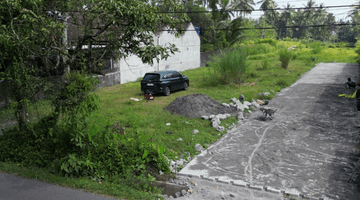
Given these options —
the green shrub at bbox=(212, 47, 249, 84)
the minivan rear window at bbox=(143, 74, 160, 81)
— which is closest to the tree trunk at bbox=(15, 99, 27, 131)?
the minivan rear window at bbox=(143, 74, 160, 81)

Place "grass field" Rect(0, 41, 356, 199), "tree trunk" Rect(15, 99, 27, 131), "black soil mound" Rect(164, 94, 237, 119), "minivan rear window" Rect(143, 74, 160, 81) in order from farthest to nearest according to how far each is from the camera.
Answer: "minivan rear window" Rect(143, 74, 160, 81)
"black soil mound" Rect(164, 94, 237, 119)
"grass field" Rect(0, 41, 356, 199)
"tree trunk" Rect(15, 99, 27, 131)

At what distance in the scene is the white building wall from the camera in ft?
70.1

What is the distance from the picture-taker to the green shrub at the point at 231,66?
18.3 meters

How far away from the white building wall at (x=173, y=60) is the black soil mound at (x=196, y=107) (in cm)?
897

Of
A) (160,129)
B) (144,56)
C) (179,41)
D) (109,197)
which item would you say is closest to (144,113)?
(160,129)

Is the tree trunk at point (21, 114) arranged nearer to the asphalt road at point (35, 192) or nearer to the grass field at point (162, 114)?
the grass field at point (162, 114)

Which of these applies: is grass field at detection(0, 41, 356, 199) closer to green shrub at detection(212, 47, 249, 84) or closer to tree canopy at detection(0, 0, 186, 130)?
green shrub at detection(212, 47, 249, 84)

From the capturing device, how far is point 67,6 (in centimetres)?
948

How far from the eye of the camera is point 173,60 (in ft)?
87.3

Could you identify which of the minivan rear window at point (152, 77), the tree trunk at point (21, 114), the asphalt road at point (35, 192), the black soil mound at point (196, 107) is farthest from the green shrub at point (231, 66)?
the asphalt road at point (35, 192)

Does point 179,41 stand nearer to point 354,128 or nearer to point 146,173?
point 354,128

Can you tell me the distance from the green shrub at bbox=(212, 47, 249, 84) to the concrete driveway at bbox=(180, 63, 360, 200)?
16.8 ft

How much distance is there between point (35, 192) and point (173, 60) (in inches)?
843

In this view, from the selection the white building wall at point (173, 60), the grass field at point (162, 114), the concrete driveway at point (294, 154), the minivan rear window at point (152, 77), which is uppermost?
the white building wall at point (173, 60)
